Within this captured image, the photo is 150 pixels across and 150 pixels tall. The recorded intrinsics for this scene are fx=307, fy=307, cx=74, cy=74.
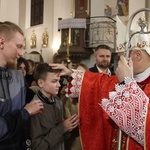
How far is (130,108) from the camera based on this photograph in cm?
219

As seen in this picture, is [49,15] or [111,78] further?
[49,15]

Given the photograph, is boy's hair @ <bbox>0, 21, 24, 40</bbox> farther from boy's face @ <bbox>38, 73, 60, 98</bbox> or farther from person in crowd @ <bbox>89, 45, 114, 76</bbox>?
person in crowd @ <bbox>89, 45, 114, 76</bbox>

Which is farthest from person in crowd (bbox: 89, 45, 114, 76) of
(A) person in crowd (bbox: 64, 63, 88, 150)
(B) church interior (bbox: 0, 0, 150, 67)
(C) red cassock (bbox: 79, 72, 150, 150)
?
(B) church interior (bbox: 0, 0, 150, 67)

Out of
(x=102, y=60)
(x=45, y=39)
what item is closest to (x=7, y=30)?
(x=102, y=60)

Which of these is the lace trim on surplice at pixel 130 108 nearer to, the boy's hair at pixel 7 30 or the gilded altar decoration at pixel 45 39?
the boy's hair at pixel 7 30

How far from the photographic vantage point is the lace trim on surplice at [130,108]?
2.18 m

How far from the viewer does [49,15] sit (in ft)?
49.9

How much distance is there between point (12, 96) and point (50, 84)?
0.82 m

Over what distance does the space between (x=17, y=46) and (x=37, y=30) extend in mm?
14589

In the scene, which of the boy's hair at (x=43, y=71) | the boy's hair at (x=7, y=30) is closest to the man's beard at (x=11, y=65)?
the boy's hair at (x=7, y=30)

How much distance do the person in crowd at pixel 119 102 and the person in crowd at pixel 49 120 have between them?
0.60 ft

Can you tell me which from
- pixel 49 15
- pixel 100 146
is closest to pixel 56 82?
pixel 100 146

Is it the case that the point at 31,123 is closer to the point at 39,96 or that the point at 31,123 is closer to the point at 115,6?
the point at 39,96

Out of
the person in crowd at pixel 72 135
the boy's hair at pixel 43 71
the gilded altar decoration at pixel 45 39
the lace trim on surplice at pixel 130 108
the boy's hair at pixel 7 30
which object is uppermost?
the gilded altar decoration at pixel 45 39
